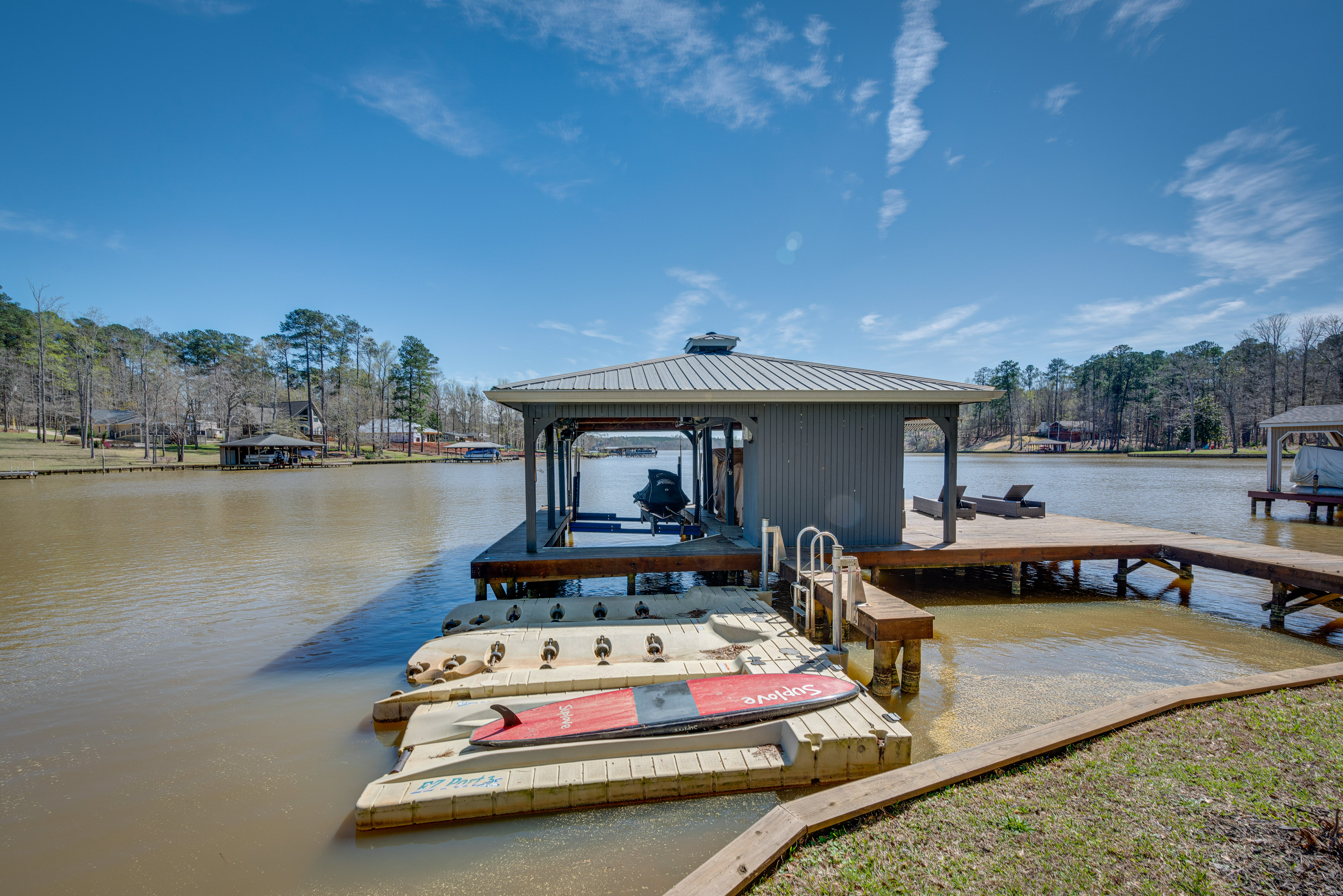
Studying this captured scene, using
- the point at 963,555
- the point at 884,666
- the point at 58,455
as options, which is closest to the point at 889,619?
the point at 884,666

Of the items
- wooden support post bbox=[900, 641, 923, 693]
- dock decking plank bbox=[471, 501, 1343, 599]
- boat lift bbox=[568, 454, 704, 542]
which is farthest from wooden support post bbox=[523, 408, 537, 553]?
wooden support post bbox=[900, 641, 923, 693]

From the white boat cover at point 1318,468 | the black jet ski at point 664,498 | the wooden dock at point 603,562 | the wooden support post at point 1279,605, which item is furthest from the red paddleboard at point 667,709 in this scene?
the white boat cover at point 1318,468

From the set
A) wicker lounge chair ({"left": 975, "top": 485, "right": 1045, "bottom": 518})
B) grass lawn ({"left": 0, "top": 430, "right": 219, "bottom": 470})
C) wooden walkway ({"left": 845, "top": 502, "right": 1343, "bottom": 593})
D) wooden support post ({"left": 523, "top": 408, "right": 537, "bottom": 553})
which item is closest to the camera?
wooden walkway ({"left": 845, "top": 502, "right": 1343, "bottom": 593})

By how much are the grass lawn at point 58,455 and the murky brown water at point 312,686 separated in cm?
3024

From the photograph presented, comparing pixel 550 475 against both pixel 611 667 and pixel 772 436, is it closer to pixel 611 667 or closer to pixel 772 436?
pixel 772 436

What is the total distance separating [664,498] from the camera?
1377cm

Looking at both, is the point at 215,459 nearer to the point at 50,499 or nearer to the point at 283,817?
the point at 50,499

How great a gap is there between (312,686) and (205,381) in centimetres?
6253

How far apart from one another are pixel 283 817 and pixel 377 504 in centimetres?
2261

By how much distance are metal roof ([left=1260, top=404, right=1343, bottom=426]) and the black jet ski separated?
20225mm

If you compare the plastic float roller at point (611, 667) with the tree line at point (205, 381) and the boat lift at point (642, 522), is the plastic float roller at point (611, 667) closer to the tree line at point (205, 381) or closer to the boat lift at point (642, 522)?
the boat lift at point (642, 522)

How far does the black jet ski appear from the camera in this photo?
540 inches

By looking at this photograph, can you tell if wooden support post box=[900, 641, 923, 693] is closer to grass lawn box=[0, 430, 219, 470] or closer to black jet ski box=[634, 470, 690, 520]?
black jet ski box=[634, 470, 690, 520]

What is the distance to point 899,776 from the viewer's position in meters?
3.45
